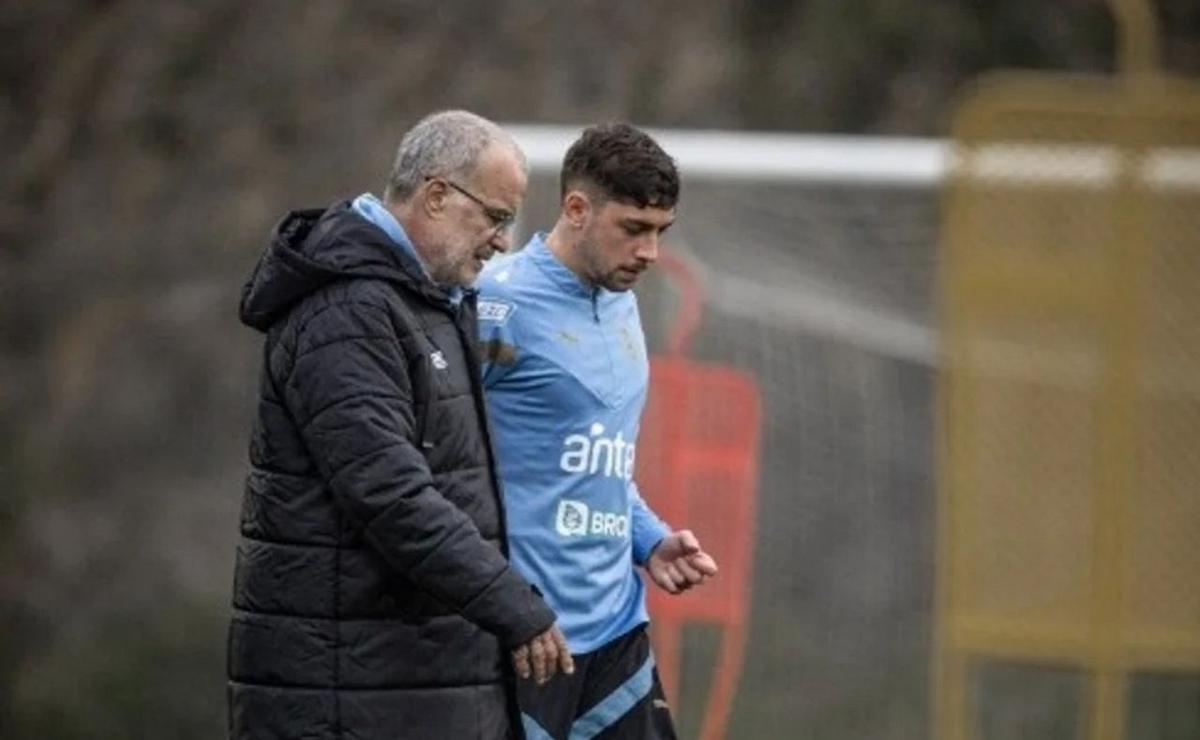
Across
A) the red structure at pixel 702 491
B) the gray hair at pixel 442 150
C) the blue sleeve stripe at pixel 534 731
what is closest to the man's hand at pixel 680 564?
the blue sleeve stripe at pixel 534 731

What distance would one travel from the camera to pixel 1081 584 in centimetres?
1116

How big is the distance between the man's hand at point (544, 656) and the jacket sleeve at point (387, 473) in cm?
2

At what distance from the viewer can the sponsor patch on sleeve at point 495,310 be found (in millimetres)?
7727

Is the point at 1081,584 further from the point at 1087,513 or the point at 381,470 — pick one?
the point at 381,470

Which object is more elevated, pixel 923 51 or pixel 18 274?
pixel 923 51

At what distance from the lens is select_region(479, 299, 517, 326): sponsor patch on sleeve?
7727 millimetres

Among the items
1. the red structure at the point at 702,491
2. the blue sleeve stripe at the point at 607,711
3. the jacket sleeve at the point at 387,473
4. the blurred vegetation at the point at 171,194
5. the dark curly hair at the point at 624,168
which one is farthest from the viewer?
the blurred vegetation at the point at 171,194

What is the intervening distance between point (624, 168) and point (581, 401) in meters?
0.47

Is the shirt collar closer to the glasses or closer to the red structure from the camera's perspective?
the glasses

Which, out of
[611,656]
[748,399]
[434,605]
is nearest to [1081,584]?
[748,399]

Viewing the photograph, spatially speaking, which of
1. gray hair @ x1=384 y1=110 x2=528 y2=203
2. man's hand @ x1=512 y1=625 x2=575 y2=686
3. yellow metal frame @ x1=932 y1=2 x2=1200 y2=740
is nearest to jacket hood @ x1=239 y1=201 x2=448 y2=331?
gray hair @ x1=384 y1=110 x2=528 y2=203

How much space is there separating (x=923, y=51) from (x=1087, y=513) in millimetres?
9150

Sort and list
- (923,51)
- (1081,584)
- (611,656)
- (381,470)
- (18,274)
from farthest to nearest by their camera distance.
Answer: (923,51), (18,274), (1081,584), (611,656), (381,470)

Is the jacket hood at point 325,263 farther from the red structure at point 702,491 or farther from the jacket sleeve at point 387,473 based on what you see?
the red structure at point 702,491
